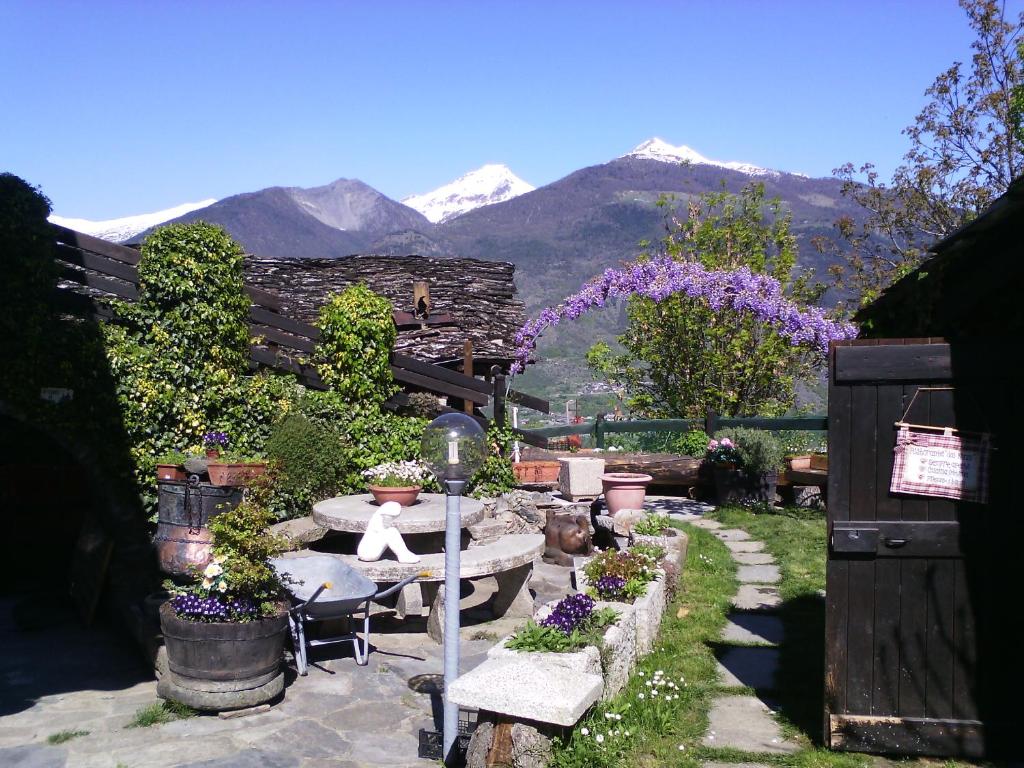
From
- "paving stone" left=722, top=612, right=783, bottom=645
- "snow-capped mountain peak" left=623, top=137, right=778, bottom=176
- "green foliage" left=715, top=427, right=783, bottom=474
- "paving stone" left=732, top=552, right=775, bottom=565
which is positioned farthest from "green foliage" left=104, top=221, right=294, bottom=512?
"snow-capped mountain peak" left=623, top=137, right=778, bottom=176

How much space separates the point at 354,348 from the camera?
11.6 m

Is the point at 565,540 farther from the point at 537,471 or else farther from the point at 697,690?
the point at 697,690

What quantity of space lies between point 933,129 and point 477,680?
1809 cm

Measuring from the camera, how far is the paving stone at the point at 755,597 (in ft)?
24.8

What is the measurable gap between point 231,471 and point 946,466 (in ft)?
24.3

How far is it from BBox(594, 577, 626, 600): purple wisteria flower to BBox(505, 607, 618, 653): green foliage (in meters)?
0.95

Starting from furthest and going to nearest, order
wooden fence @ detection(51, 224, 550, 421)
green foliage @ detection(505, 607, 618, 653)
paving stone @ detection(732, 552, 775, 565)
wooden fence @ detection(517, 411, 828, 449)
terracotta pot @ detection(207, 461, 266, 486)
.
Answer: wooden fence @ detection(517, 411, 828, 449), wooden fence @ detection(51, 224, 550, 421), terracotta pot @ detection(207, 461, 266, 486), paving stone @ detection(732, 552, 775, 565), green foliage @ detection(505, 607, 618, 653)

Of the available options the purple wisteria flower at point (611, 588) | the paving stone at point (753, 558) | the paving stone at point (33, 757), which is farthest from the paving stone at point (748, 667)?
the paving stone at point (33, 757)

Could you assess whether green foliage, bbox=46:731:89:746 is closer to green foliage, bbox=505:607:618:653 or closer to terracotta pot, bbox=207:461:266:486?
green foliage, bbox=505:607:618:653

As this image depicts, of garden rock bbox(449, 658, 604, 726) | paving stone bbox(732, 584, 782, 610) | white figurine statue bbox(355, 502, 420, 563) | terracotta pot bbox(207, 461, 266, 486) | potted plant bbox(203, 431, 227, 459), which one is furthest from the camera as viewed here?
potted plant bbox(203, 431, 227, 459)

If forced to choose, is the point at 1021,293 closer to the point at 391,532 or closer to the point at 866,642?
the point at 866,642

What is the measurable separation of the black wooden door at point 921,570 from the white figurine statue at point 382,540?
3.84 meters

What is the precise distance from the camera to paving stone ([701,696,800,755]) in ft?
14.8

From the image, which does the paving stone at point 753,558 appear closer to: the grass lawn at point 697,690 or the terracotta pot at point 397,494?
the grass lawn at point 697,690
